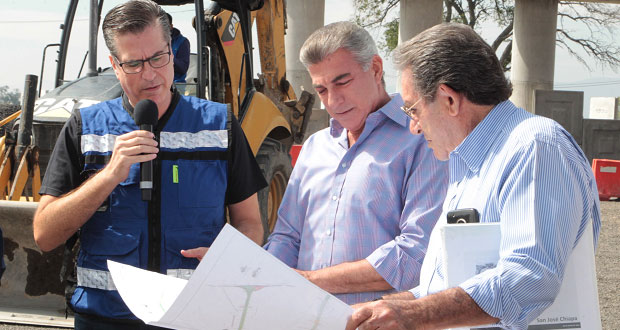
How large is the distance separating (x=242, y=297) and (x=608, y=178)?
1494cm

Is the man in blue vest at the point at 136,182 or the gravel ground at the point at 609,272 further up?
the man in blue vest at the point at 136,182

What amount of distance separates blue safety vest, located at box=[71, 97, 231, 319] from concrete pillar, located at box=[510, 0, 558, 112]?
26553mm

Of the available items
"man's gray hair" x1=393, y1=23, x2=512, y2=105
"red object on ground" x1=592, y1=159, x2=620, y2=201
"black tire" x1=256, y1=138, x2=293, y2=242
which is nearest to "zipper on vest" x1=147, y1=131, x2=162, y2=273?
"man's gray hair" x1=393, y1=23, x2=512, y2=105

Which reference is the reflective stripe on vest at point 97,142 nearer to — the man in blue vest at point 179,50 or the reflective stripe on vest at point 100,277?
the reflective stripe on vest at point 100,277

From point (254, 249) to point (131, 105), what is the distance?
1199 millimetres

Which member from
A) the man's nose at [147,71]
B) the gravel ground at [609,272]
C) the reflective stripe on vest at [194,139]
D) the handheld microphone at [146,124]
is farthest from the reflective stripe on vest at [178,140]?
the gravel ground at [609,272]

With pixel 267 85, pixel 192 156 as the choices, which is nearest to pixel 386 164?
pixel 192 156

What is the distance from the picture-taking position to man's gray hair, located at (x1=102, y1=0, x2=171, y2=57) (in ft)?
8.64

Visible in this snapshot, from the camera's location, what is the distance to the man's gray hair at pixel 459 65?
1.89 meters

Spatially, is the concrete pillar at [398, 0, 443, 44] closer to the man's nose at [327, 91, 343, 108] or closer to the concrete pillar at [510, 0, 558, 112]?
the concrete pillar at [510, 0, 558, 112]

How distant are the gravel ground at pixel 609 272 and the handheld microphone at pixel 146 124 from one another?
3883 millimetres

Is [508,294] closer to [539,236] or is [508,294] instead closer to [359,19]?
[539,236]

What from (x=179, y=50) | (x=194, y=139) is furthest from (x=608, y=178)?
A: (x=194, y=139)

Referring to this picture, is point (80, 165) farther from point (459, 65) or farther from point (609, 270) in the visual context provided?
point (609, 270)
